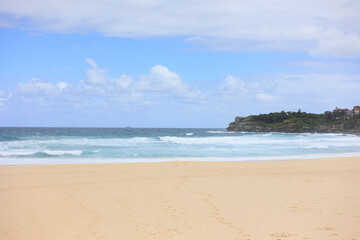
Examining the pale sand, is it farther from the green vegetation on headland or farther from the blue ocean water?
the green vegetation on headland

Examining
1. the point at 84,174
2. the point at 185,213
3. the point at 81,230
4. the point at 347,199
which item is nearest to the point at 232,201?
the point at 185,213

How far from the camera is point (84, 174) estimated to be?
1235cm

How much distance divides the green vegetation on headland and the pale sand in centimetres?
7046

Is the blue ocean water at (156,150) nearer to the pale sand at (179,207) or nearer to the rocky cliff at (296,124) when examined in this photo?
the pale sand at (179,207)

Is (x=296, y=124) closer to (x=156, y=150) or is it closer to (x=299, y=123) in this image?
(x=299, y=123)

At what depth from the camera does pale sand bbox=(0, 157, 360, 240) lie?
564 cm

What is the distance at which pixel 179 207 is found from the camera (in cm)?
725

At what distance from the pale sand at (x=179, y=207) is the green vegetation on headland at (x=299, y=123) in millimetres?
70459

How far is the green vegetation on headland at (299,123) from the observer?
3120 inches

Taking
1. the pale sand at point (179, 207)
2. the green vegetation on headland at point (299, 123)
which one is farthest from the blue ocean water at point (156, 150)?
the green vegetation on headland at point (299, 123)

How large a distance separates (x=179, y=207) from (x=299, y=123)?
87.5 meters

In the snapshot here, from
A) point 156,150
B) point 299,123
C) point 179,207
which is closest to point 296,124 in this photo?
point 299,123

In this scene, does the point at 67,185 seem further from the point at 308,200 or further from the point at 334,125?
the point at 334,125

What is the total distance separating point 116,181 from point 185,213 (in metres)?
4.52
